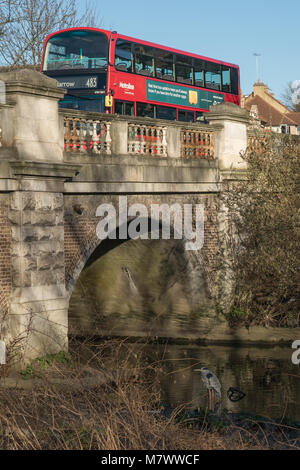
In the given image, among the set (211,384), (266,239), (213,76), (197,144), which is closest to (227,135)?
(197,144)

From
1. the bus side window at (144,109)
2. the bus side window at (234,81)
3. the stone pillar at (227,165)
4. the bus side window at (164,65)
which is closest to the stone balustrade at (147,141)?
the stone pillar at (227,165)

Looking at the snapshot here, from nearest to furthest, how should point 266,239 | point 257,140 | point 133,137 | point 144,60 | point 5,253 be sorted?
point 5,253
point 133,137
point 266,239
point 257,140
point 144,60

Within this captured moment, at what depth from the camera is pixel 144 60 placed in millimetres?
23328

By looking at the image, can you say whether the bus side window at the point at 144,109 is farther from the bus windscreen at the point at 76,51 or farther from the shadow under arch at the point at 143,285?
the shadow under arch at the point at 143,285

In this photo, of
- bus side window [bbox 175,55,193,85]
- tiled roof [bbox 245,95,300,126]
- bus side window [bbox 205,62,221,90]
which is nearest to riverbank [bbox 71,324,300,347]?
bus side window [bbox 175,55,193,85]

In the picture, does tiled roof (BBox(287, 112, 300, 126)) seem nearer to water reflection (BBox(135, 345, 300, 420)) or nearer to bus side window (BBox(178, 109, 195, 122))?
bus side window (BBox(178, 109, 195, 122))

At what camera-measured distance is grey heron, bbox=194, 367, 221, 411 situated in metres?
13.8

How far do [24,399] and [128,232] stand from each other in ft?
30.8

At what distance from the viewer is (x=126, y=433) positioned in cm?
912

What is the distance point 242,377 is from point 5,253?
23.5 feet

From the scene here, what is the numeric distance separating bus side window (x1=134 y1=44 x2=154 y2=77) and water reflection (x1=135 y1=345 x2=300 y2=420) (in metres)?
8.17

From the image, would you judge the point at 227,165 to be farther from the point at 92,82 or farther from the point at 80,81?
the point at 80,81

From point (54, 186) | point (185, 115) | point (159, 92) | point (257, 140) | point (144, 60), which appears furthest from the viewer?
point (185, 115)

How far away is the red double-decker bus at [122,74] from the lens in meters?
21.9
